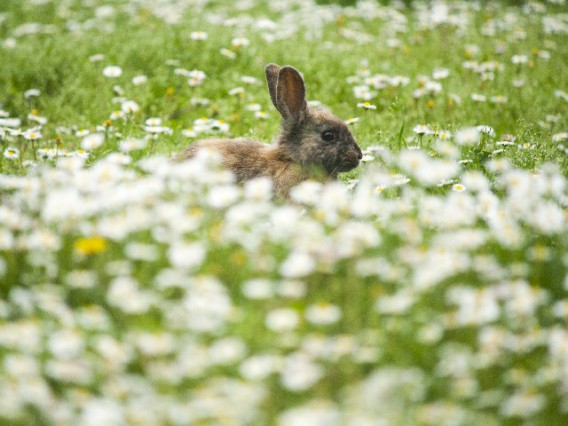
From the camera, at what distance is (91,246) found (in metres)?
3.11

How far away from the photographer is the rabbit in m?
5.37

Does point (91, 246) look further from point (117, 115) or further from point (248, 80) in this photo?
point (248, 80)

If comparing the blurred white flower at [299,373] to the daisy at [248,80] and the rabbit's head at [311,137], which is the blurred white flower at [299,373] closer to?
the rabbit's head at [311,137]

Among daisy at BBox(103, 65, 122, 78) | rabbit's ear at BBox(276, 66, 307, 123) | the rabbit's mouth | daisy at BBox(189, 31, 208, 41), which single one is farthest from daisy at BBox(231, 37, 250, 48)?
the rabbit's mouth

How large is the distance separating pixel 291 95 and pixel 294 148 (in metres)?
0.42

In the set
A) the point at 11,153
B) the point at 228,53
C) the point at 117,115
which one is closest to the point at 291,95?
the point at 117,115

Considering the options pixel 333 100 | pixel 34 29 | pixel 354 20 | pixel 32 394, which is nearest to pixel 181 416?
pixel 32 394

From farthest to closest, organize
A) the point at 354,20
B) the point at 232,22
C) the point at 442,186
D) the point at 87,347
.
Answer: the point at 354,20
the point at 232,22
the point at 442,186
the point at 87,347

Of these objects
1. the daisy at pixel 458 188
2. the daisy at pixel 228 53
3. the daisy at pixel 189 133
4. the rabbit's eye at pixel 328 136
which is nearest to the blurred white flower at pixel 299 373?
the daisy at pixel 458 188

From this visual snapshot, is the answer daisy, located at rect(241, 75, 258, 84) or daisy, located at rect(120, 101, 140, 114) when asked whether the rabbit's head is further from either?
daisy, located at rect(241, 75, 258, 84)

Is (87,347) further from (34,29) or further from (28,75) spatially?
(34,29)

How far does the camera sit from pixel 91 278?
3025 mm

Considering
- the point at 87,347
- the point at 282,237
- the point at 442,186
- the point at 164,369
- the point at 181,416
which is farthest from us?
the point at 442,186

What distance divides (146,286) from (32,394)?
78 centimetres
